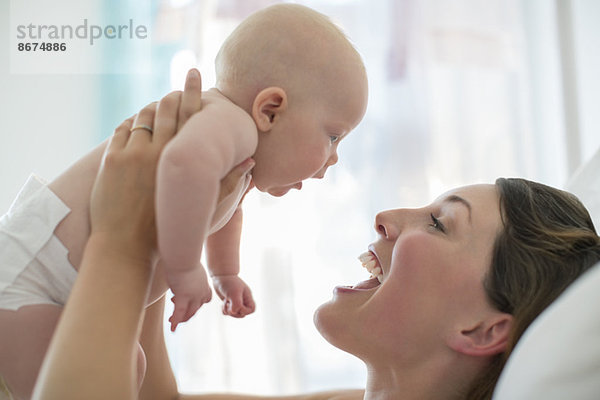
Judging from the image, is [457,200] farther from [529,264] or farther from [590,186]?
[590,186]

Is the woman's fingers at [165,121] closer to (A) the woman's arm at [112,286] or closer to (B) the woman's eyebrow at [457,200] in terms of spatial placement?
(A) the woman's arm at [112,286]

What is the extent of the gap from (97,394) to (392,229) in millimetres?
653

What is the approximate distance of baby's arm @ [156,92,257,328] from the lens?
82 cm

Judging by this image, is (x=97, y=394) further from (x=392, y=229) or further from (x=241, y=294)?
(x=392, y=229)

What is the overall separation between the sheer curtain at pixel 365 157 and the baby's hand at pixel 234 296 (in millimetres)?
1257

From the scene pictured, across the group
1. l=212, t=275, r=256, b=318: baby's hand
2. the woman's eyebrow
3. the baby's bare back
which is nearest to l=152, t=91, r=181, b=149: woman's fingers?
the baby's bare back

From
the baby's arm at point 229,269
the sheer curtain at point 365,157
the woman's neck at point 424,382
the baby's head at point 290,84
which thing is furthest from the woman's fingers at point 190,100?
the sheer curtain at point 365,157

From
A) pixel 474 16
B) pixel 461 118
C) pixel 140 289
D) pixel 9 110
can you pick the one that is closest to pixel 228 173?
pixel 140 289

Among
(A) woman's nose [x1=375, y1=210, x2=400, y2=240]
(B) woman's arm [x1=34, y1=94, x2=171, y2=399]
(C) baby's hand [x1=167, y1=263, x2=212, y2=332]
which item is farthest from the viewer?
(A) woman's nose [x1=375, y1=210, x2=400, y2=240]

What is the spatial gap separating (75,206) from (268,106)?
381mm

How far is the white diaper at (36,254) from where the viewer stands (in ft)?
3.04

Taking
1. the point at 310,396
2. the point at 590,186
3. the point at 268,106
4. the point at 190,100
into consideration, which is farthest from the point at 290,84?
the point at 590,186

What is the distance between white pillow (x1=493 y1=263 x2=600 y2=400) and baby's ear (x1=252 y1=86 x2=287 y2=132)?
0.58 metres

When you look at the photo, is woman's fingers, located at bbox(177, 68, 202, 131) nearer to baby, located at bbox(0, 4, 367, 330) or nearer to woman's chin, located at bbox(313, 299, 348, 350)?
baby, located at bbox(0, 4, 367, 330)
